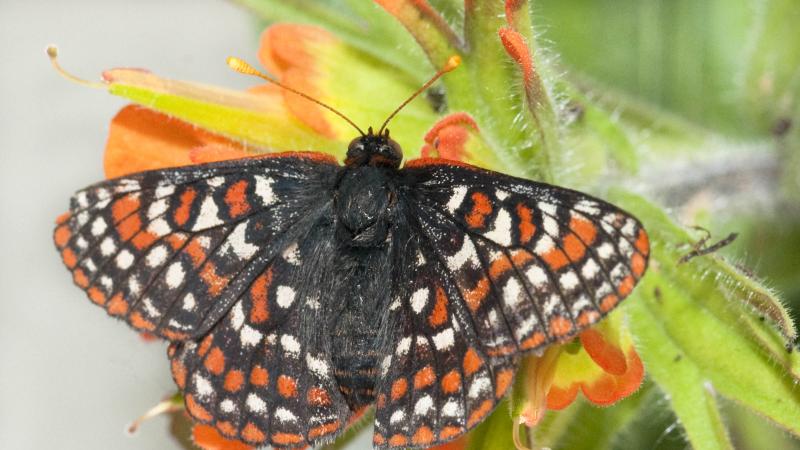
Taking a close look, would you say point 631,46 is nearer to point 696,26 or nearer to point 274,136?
point 696,26

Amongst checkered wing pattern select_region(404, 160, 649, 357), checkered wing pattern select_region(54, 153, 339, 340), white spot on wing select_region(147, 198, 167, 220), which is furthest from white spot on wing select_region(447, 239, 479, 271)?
white spot on wing select_region(147, 198, 167, 220)

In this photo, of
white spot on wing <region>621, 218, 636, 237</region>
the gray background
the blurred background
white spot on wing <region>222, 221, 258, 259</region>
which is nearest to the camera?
white spot on wing <region>621, 218, 636, 237</region>

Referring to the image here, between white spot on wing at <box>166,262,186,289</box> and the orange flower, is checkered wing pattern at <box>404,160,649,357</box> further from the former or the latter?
white spot on wing at <box>166,262,186,289</box>

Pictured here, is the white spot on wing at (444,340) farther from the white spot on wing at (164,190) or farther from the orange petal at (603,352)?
the white spot on wing at (164,190)

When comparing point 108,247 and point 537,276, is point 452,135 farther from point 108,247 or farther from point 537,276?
point 108,247

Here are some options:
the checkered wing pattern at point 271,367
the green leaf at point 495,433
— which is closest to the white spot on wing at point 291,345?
the checkered wing pattern at point 271,367

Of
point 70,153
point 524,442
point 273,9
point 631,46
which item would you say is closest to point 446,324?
point 524,442
